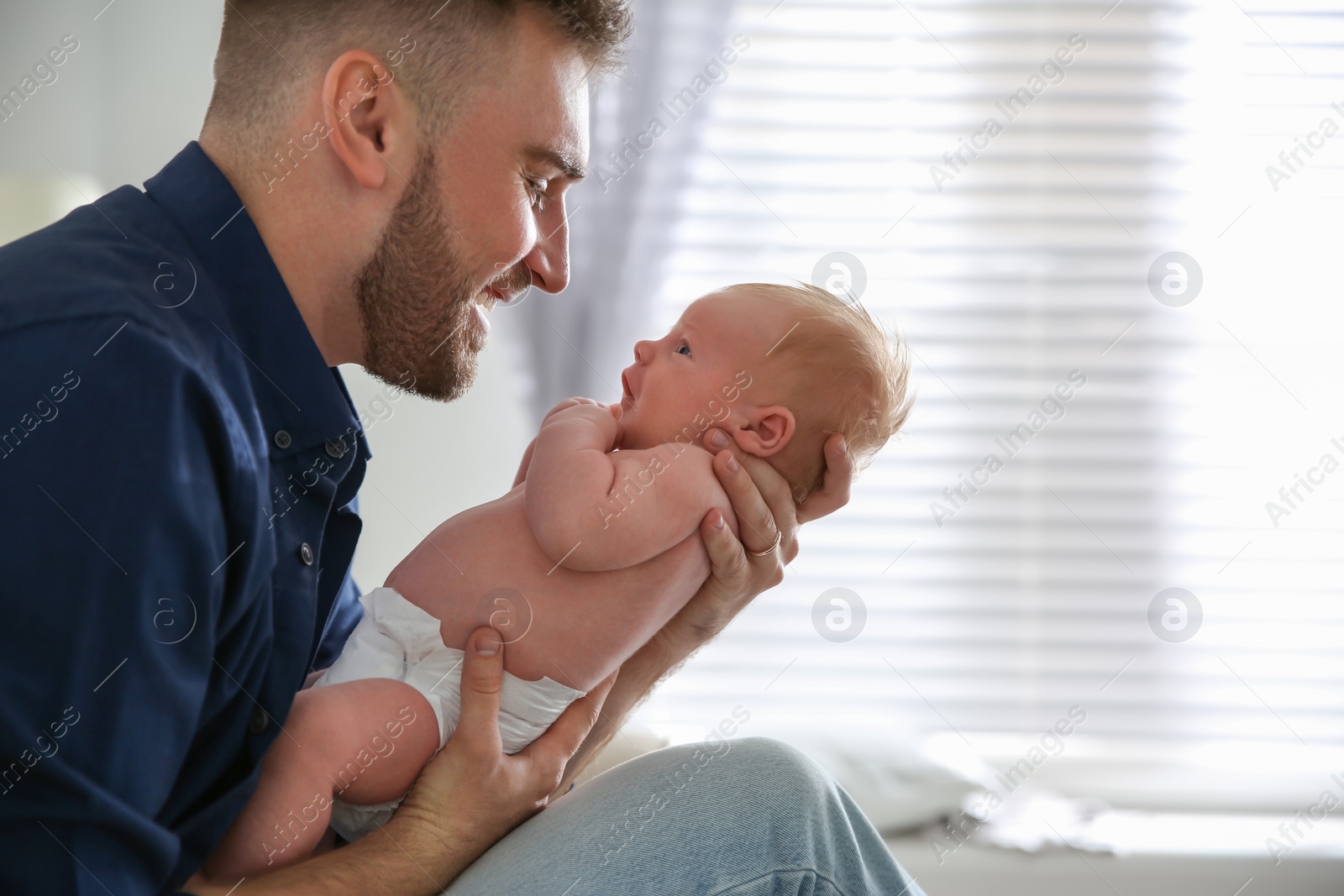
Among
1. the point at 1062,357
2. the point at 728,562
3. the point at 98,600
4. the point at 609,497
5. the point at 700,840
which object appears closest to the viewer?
the point at 98,600

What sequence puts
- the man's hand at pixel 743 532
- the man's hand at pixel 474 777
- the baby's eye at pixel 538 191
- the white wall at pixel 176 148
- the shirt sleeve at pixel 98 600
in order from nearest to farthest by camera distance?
1. the shirt sleeve at pixel 98 600
2. the man's hand at pixel 474 777
3. the man's hand at pixel 743 532
4. the baby's eye at pixel 538 191
5. the white wall at pixel 176 148

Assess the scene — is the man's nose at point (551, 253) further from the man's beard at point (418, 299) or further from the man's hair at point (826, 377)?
the man's hair at point (826, 377)

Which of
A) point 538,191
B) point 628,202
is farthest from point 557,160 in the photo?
point 628,202

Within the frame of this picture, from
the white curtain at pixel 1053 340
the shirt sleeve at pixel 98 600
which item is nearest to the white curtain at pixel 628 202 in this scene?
the white curtain at pixel 1053 340

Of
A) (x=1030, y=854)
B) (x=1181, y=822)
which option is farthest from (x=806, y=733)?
(x=1181, y=822)

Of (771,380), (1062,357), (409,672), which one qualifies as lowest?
(1062,357)

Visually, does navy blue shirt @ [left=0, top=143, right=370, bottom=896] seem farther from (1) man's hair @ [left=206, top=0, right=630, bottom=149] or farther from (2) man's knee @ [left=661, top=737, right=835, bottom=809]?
(2) man's knee @ [left=661, top=737, right=835, bottom=809]

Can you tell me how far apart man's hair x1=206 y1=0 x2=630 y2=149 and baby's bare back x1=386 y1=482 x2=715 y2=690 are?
485 millimetres

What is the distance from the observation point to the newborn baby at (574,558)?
101cm

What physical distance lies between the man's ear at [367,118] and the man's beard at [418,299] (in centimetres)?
3

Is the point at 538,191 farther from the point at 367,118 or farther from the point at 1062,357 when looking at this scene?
the point at 1062,357

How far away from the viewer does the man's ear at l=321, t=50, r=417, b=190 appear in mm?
1132

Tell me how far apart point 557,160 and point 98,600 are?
741 mm

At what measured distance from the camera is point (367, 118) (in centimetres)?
116
